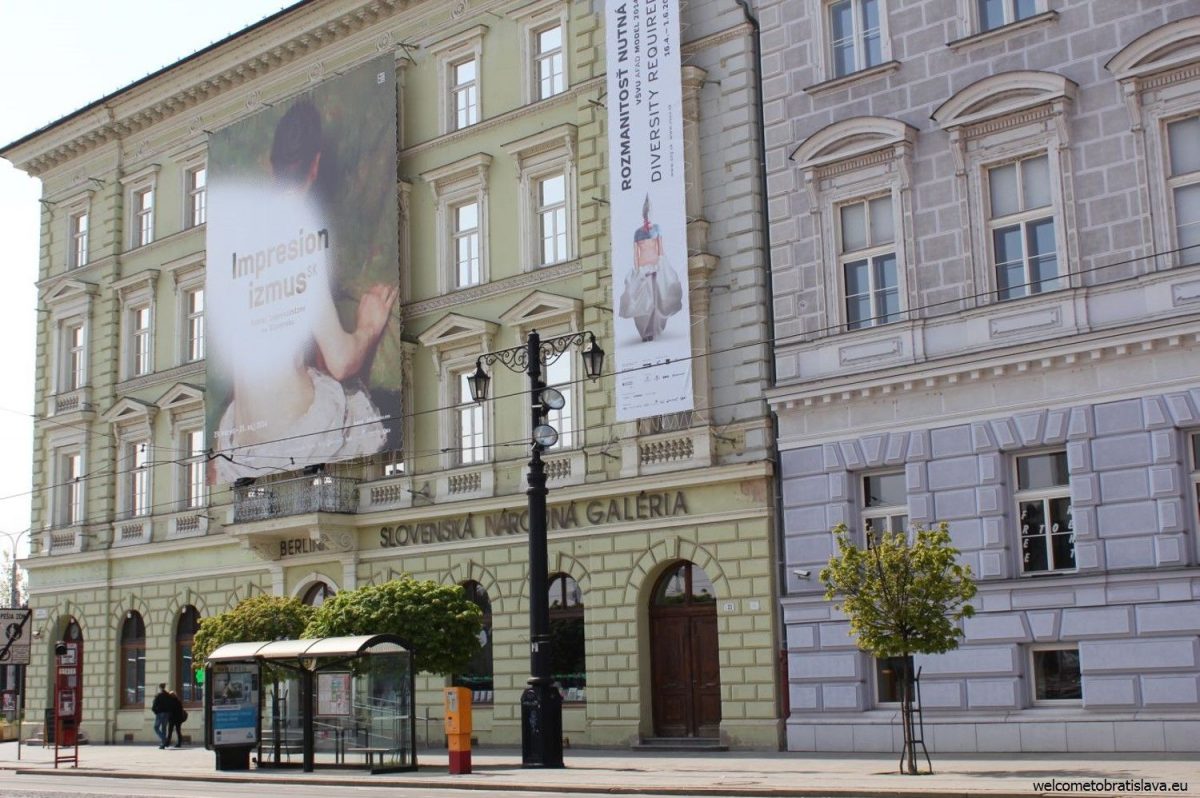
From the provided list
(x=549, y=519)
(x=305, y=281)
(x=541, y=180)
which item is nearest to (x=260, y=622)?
(x=549, y=519)

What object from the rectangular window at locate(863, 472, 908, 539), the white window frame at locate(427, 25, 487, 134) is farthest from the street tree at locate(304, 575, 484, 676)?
the white window frame at locate(427, 25, 487, 134)

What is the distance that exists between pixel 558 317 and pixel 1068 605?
13.3 meters

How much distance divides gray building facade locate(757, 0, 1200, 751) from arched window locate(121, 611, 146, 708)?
895 inches

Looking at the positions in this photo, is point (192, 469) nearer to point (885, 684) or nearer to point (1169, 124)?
point (885, 684)

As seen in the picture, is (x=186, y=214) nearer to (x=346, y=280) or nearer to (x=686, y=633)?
(x=346, y=280)

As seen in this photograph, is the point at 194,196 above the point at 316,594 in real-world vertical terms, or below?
above

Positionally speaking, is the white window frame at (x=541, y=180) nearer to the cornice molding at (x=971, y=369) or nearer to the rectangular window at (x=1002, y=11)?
the cornice molding at (x=971, y=369)

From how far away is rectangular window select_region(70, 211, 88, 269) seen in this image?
Answer: 47781mm

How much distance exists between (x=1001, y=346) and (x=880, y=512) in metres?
3.83

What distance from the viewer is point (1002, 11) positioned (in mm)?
26688

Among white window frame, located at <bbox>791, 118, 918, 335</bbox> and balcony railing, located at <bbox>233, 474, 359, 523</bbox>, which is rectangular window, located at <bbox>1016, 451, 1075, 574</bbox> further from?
balcony railing, located at <bbox>233, 474, 359, 523</bbox>

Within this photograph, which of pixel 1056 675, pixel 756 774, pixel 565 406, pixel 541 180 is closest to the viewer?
pixel 756 774

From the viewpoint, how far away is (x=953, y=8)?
27.1 meters

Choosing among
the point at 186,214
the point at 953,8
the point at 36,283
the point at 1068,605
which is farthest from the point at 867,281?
the point at 36,283
